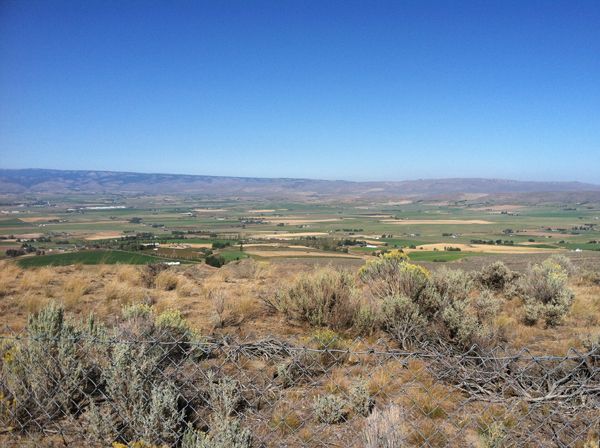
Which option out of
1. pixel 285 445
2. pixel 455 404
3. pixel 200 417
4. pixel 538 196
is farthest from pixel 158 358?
pixel 538 196

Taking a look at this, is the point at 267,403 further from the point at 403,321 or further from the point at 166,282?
the point at 166,282

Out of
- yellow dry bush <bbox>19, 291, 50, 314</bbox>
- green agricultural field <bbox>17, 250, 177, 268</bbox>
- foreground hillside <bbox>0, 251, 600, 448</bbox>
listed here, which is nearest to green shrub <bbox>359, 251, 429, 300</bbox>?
foreground hillside <bbox>0, 251, 600, 448</bbox>

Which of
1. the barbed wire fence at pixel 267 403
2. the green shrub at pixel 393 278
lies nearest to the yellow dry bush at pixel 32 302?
the barbed wire fence at pixel 267 403

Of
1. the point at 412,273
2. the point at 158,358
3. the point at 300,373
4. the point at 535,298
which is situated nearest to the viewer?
the point at 158,358

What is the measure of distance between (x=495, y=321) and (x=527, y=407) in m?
3.10

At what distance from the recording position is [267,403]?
4480mm

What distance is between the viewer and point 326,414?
4.15 m

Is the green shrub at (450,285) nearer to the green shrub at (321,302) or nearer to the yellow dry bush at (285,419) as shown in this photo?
the green shrub at (321,302)

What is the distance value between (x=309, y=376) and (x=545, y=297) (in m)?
6.60

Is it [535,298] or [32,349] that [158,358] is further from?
[535,298]

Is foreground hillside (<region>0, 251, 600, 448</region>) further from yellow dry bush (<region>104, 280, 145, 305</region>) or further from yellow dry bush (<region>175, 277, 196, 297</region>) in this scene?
yellow dry bush (<region>175, 277, 196, 297</region>)

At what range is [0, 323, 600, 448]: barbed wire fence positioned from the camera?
361cm

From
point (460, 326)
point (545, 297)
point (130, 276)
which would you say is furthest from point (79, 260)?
point (545, 297)

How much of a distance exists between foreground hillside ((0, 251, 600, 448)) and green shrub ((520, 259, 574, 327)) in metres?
0.06
